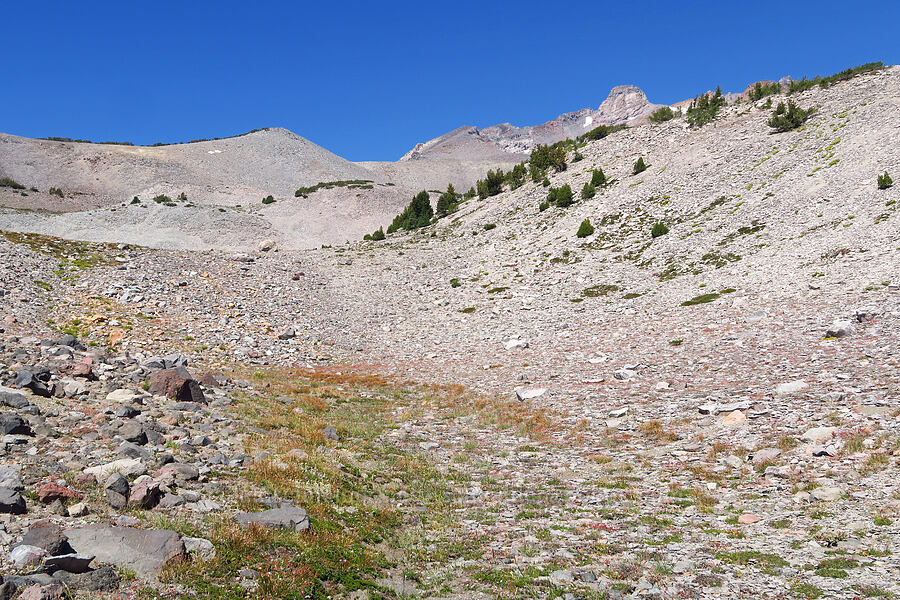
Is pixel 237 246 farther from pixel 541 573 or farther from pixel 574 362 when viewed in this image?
pixel 541 573

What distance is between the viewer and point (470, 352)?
30.4 meters

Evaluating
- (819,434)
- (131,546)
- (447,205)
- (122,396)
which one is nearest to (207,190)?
(447,205)

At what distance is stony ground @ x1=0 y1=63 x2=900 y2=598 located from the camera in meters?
8.04

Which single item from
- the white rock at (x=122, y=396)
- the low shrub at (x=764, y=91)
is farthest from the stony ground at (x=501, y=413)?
the low shrub at (x=764, y=91)

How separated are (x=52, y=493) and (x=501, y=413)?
1456 centimetres

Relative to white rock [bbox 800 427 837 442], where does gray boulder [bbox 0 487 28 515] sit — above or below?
above

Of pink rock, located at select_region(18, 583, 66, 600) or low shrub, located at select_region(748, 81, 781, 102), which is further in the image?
low shrub, located at select_region(748, 81, 781, 102)

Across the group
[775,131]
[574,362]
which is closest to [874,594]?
[574,362]

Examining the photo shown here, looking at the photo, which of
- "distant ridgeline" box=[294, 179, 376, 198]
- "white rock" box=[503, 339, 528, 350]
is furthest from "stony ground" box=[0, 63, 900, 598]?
"distant ridgeline" box=[294, 179, 376, 198]

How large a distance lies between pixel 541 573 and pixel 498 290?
3350 centimetres

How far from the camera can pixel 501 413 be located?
19.6 meters

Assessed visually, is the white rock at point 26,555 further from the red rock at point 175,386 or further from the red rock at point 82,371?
the red rock at point 82,371

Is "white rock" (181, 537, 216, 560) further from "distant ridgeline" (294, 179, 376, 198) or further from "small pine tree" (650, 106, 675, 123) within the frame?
"distant ridgeline" (294, 179, 376, 198)

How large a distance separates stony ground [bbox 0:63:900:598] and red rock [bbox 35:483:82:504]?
0.05 m
